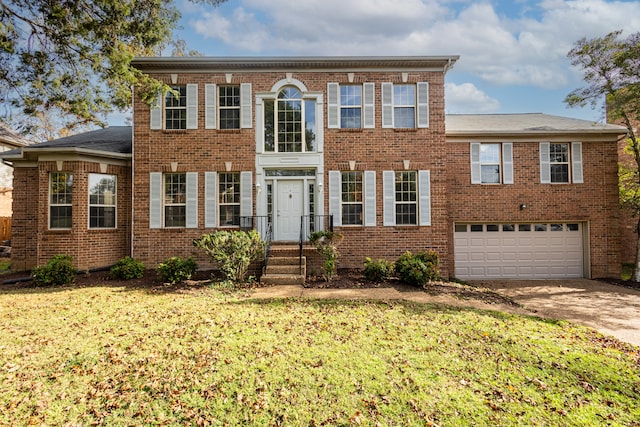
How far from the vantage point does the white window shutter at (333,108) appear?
10211 mm

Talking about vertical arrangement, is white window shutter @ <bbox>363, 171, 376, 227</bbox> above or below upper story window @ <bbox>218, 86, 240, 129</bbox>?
below

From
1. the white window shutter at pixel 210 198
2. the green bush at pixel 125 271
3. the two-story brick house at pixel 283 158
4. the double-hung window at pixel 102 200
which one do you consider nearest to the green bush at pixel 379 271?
the two-story brick house at pixel 283 158

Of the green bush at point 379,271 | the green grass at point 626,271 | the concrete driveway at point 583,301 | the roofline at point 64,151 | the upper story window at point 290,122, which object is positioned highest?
the upper story window at point 290,122

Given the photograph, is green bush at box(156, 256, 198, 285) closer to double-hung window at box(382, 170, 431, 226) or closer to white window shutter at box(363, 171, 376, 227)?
white window shutter at box(363, 171, 376, 227)

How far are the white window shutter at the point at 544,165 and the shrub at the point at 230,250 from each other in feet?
33.5

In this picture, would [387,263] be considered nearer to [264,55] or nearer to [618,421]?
[618,421]

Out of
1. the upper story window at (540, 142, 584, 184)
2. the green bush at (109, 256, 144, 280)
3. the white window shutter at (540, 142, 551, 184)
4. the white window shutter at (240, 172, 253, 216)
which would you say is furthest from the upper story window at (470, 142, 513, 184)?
the green bush at (109, 256, 144, 280)

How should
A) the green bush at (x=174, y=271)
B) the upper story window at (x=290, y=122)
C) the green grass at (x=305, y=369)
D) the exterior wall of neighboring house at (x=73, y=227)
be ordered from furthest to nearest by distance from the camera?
the upper story window at (x=290, y=122) < the exterior wall of neighboring house at (x=73, y=227) < the green bush at (x=174, y=271) < the green grass at (x=305, y=369)

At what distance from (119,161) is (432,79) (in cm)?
1070

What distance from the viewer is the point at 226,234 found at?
8195mm

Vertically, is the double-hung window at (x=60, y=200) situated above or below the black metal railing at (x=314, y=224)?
above

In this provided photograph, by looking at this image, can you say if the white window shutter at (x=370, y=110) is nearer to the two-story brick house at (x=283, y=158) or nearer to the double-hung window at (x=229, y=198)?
the two-story brick house at (x=283, y=158)

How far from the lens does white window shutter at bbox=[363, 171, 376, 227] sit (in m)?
10.1

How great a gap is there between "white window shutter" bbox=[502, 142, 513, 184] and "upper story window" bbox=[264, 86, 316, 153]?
675 centimetres
